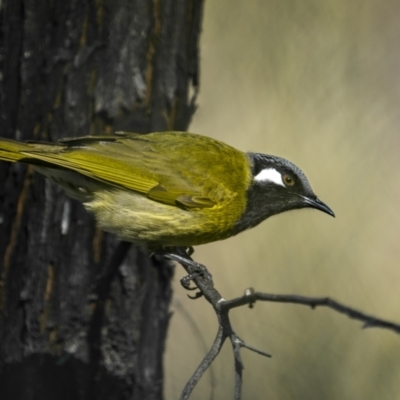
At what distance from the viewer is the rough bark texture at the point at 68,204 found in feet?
13.6

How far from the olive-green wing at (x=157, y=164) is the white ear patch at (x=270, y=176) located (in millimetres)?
210

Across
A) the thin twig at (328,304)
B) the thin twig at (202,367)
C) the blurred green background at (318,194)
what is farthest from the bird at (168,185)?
the blurred green background at (318,194)

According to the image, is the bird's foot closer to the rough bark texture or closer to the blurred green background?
the rough bark texture

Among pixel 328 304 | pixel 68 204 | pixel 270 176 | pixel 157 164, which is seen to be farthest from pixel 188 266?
pixel 328 304

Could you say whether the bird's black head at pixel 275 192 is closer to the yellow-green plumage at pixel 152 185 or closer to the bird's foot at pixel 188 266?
→ the yellow-green plumage at pixel 152 185

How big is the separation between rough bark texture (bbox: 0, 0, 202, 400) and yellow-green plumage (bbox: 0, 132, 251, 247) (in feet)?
1.03

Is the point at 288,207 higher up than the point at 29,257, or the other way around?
the point at 288,207

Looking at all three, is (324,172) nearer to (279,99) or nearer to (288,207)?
(279,99)

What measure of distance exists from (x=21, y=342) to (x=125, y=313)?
0.65 metres

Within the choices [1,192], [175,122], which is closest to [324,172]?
[175,122]

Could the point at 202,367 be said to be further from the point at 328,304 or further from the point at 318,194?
the point at 318,194

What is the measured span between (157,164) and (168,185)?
15 centimetres

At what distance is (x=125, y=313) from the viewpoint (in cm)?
434

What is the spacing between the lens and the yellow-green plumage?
388cm
